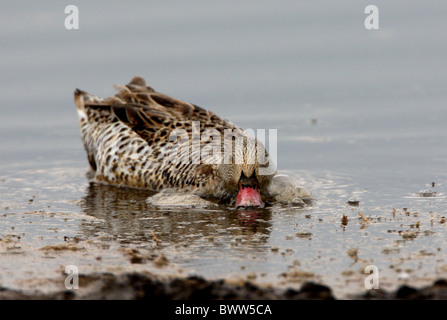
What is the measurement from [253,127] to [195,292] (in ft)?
29.1

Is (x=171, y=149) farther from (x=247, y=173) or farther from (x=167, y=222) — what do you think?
(x=167, y=222)

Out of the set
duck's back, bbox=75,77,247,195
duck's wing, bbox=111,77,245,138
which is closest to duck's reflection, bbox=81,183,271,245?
duck's back, bbox=75,77,247,195

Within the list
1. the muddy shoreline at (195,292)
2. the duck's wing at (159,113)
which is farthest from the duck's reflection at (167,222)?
the muddy shoreline at (195,292)

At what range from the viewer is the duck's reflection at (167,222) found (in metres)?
8.86

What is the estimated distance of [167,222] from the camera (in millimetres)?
9539

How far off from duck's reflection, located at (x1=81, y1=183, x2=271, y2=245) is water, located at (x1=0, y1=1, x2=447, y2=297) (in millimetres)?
34

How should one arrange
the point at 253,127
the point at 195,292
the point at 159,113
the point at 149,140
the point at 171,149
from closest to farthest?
the point at 195,292, the point at 171,149, the point at 149,140, the point at 159,113, the point at 253,127

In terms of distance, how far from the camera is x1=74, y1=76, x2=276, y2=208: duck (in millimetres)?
10555

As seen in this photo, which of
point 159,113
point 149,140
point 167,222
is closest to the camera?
point 167,222

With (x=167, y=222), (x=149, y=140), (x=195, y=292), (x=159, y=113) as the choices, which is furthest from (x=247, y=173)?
(x=195, y=292)

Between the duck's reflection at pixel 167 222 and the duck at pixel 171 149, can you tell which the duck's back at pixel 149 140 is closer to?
the duck at pixel 171 149

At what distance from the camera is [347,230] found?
29.0ft

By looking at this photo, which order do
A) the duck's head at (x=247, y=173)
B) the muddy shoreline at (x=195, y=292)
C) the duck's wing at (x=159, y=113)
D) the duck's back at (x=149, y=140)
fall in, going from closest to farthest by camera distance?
the muddy shoreline at (x=195, y=292)
the duck's head at (x=247, y=173)
the duck's back at (x=149, y=140)
the duck's wing at (x=159, y=113)

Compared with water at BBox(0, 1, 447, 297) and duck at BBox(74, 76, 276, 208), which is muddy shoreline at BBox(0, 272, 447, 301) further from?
duck at BBox(74, 76, 276, 208)
